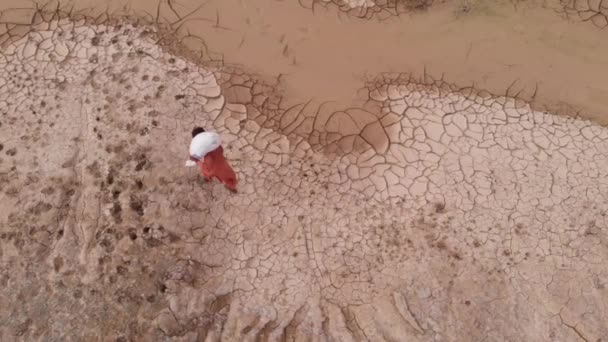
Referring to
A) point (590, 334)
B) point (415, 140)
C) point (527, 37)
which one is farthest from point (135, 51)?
point (590, 334)

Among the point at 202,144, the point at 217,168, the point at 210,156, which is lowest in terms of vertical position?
the point at 217,168

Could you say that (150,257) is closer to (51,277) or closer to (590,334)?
(51,277)

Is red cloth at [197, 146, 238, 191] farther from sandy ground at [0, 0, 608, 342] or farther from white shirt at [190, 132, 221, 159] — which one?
sandy ground at [0, 0, 608, 342]

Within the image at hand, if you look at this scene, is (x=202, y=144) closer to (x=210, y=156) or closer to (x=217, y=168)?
(x=210, y=156)

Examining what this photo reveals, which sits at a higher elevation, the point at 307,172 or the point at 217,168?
the point at 217,168

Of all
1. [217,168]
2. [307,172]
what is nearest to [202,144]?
[217,168]

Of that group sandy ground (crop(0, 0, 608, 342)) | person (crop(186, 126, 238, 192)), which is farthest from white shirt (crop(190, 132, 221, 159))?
sandy ground (crop(0, 0, 608, 342))
